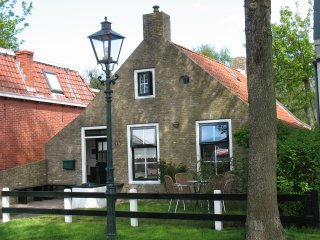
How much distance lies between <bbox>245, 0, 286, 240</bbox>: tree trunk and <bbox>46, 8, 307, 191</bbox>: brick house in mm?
7717

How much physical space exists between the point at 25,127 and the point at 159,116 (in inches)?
260

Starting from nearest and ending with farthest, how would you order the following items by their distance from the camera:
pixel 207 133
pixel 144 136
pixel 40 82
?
1. pixel 207 133
2. pixel 144 136
3. pixel 40 82

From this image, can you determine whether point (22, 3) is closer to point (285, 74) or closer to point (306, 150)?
point (285, 74)

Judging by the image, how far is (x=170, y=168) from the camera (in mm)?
17000

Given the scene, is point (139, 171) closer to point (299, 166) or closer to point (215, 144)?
point (215, 144)

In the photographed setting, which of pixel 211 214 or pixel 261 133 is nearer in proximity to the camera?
pixel 261 133

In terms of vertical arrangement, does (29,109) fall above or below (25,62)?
below

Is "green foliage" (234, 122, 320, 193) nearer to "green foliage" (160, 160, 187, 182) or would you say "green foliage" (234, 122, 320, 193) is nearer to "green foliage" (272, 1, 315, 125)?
"green foliage" (160, 160, 187, 182)

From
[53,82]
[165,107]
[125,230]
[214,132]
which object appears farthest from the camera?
[53,82]

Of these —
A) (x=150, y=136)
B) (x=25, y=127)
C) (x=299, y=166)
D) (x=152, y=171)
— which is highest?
(x=25, y=127)

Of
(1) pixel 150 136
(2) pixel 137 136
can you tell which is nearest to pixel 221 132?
(1) pixel 150 136

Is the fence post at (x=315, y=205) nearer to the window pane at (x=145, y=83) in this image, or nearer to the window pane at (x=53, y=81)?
the window pane at (x=145, y=83)

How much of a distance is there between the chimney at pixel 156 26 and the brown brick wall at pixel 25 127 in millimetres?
6419

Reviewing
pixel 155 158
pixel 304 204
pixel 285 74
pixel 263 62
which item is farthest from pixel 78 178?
pixel 285 74
